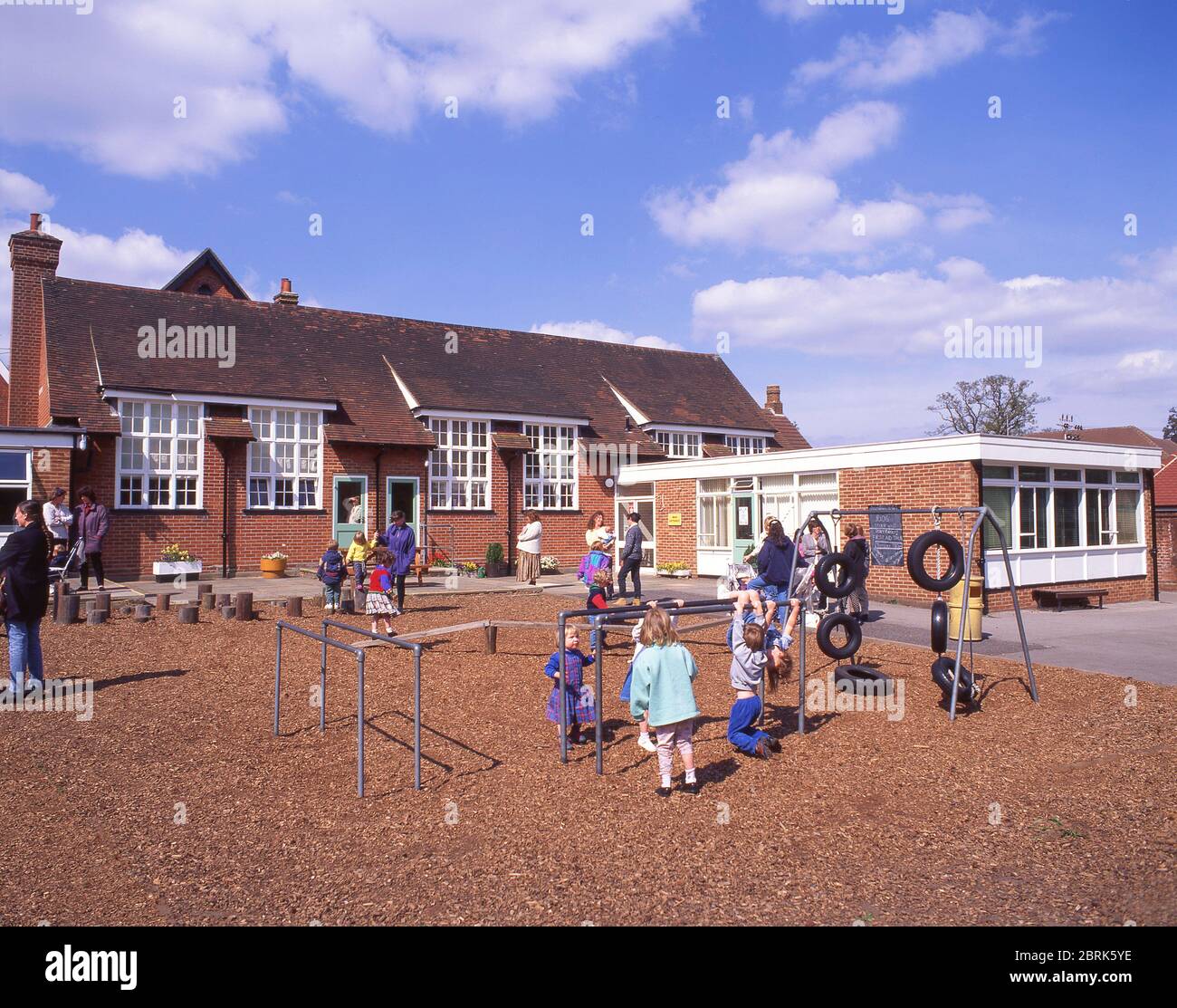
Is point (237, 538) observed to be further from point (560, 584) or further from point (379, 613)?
point (379, 613)

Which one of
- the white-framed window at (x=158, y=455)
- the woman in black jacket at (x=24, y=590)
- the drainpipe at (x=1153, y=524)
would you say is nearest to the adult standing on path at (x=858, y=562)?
the woman in black jacket at (x=24, y=590)

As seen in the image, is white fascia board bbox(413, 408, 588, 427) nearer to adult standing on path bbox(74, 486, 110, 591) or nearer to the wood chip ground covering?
adult standing on path bbox(74, 486, 110, 591)

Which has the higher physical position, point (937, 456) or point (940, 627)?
point (937, 456)

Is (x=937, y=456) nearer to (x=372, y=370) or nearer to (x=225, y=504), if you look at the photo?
(x=372, y=370)

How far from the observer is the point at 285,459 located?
73.2 feet

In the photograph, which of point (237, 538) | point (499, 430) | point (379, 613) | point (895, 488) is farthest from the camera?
point (499, 430)

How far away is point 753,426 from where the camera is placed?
100 ft

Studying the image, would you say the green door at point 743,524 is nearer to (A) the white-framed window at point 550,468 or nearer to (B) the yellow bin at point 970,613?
(A) the white-framed window at point 550,468

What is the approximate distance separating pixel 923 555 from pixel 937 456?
8.87 m

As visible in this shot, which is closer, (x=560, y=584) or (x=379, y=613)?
(x=379, y=613)

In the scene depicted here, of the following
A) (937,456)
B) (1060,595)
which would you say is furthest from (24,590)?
(1060,595)

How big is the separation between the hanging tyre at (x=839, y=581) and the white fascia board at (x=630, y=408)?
18671 mm
